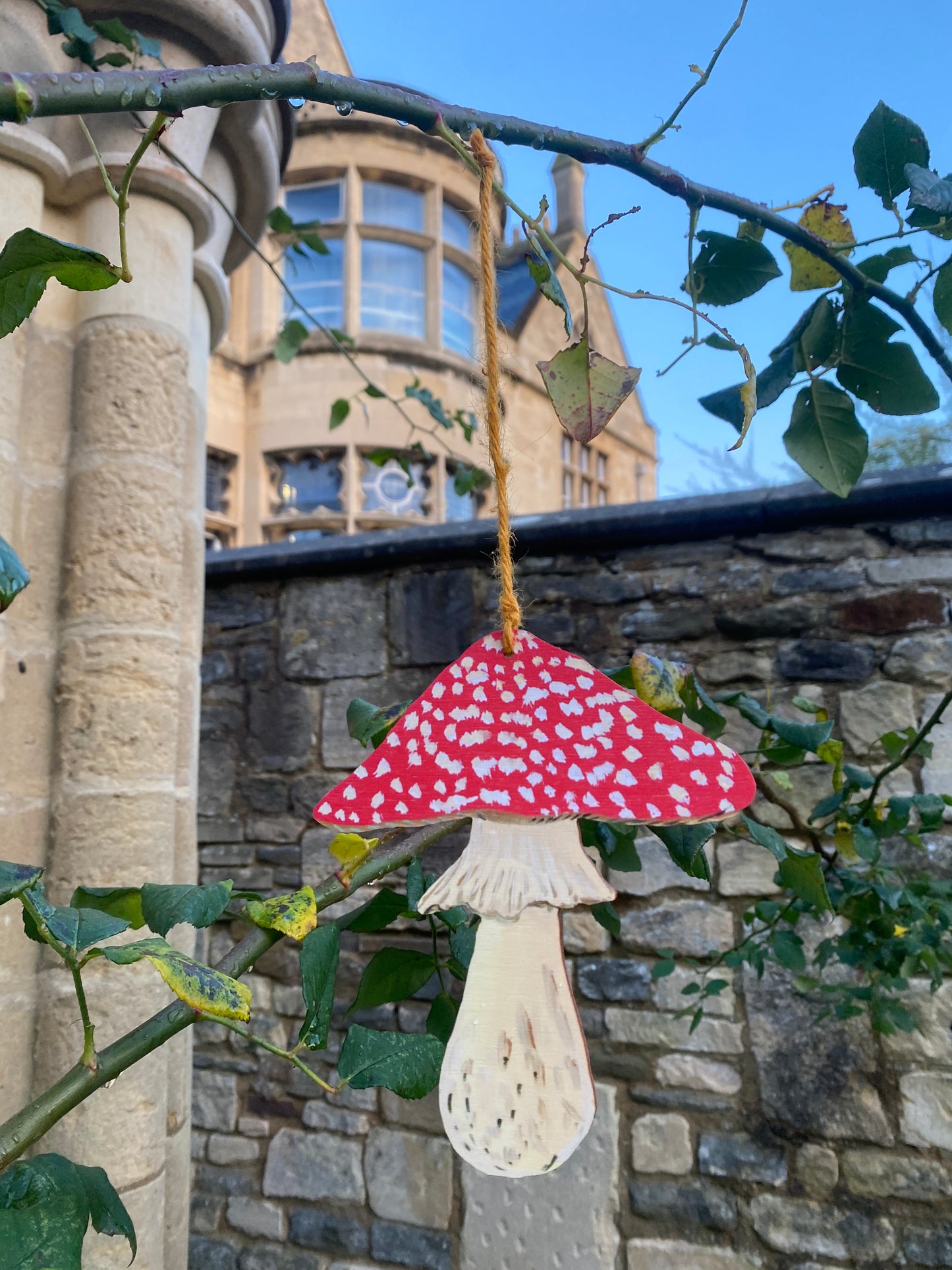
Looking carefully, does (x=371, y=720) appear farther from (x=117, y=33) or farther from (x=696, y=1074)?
(x=696, y=1074)

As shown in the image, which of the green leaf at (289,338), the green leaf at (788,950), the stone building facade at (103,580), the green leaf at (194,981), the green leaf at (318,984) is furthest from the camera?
the green leaf at (289,338)

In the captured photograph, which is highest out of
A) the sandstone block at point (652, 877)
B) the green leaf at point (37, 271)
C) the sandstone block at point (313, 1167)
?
the green leaf at point (37, 271)

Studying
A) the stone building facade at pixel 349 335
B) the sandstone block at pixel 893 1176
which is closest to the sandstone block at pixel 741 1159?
the sandstone block at pixel 893 1176

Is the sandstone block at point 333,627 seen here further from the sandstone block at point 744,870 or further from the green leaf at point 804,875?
the green leaf at point 804,875

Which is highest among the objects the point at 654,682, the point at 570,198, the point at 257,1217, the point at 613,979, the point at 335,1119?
the point at 570,198

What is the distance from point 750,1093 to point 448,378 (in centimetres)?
706

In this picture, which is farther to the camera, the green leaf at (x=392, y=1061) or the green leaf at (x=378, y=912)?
the green leaf at (x=378, y=912)

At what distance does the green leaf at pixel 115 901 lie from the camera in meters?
0.56

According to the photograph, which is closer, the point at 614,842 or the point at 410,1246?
the point at 614,842

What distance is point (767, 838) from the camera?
78cm

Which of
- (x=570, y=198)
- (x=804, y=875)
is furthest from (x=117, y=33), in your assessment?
(x=570, y=198)

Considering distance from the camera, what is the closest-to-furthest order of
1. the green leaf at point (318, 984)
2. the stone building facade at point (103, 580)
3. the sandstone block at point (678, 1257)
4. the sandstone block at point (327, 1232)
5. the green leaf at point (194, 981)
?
the green leaf at point (194, 981), the green leaf at point (318, 984), the stone building facade at point (103, 580), the sandstone block at point (678, 1257), the sandstone block at point (327, 1232)

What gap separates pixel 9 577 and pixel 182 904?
20 cm

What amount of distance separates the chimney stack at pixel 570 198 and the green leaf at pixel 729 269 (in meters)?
11.1
